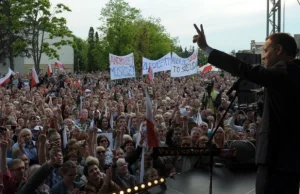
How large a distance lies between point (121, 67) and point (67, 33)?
16.4 metres

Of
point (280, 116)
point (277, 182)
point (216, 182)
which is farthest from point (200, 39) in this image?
point (216, 182)

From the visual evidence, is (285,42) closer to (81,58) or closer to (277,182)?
(277,182)

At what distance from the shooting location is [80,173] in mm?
5781

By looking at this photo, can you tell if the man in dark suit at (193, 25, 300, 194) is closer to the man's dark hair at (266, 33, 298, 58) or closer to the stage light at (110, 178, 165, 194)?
the man's dark hair at (266, 33, 298, 58)

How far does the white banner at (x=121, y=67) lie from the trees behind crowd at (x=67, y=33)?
11.9 m

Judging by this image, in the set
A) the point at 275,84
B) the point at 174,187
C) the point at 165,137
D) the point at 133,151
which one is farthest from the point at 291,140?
the point at 165,137

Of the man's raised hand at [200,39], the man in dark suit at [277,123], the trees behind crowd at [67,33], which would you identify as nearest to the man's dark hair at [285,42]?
the man in dark suit at [277,123]

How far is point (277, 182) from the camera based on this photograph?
248 cm

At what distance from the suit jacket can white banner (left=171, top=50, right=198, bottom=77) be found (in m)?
17.0

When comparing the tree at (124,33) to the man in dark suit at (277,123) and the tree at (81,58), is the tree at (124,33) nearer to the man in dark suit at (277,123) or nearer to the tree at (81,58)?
the tree at (81,58)

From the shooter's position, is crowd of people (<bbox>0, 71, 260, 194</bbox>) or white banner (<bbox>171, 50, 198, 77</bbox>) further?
white banner (<bbox>171, 50, 198, 77</bbox>)

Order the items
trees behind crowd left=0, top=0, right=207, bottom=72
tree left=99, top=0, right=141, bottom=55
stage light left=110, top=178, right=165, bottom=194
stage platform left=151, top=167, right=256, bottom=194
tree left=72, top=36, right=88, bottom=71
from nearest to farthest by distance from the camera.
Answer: stage light left=110, top=178, right=165, bottom=194 < stage platform left=151, top=167, right=256, bottom=194 < trees behind crowd left=0, top=0, right=207, bottom=72 < tree left=99, top=0, right=141, bottom=55 < tree left=72, top=36, right=88, bottom=71

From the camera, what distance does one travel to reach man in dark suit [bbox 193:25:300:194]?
2.42m

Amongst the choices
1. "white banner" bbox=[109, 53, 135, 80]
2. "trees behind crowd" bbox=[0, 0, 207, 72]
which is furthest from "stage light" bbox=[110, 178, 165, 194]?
"trees behind crowd" bbox=[0, 0, 207, 72]
